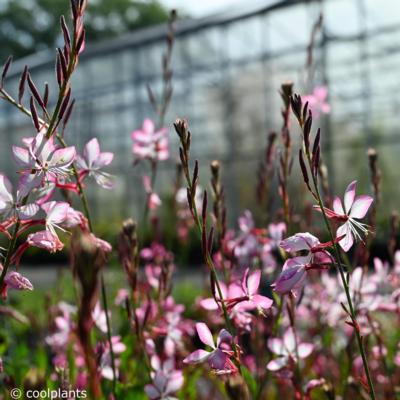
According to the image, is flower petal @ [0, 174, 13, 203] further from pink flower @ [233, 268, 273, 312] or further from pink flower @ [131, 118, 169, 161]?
pink flower @ [131, 118, 169, 161]

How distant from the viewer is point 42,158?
2.33 feet

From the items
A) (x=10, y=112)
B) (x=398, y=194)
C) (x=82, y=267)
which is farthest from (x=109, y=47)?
(x=82, y=267)

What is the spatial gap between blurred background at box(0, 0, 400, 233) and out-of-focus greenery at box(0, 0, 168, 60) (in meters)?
13.0

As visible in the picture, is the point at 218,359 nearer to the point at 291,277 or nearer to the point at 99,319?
the point at 291,277

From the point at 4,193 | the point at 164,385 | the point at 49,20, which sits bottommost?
the point at 164,385

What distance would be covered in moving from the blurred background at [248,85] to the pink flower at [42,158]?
8.30 meters

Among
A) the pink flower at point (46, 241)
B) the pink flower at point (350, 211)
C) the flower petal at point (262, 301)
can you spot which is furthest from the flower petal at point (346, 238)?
the pink flower at point (46, 241)

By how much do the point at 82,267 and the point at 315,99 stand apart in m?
1.10

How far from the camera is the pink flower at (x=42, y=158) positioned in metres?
0.70

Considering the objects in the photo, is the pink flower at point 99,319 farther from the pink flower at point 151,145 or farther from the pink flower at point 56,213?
the pink flower at point 56,213

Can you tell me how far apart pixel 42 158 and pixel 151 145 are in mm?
590

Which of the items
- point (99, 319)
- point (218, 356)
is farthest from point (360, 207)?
point (99, 319)

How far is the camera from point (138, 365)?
123 centimetres

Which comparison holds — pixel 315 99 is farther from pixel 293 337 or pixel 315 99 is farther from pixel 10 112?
pixel 10 112
